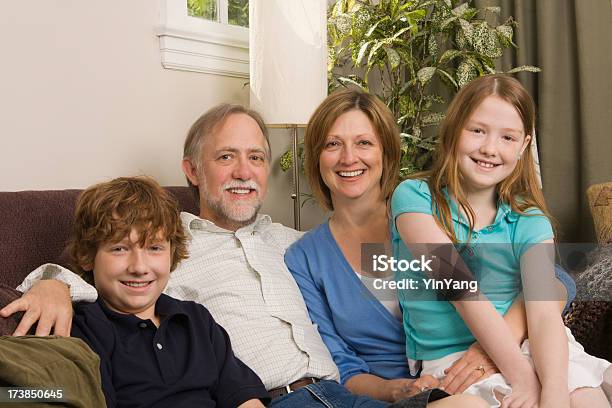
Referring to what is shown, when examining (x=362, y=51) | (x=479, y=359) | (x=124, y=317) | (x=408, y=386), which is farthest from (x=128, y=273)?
(x=362, y=51)

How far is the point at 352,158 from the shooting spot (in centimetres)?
187

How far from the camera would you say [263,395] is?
1.53m

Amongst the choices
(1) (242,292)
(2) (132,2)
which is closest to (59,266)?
(1) (242,292)

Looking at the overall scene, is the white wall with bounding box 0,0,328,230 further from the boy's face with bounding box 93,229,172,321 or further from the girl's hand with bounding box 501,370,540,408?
the girl's hand with bounding box 501,370,540,408

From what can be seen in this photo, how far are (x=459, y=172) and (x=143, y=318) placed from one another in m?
0.78

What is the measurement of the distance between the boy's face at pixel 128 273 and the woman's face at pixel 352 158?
0.57 m

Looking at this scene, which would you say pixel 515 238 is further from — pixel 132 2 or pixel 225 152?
pixel 132 2

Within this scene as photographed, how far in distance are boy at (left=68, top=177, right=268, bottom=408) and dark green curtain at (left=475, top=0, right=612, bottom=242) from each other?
2055mm

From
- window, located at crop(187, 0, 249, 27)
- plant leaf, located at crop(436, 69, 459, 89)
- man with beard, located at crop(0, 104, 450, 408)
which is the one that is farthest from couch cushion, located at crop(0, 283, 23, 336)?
plant leaf, located at crop(436, 69, 459, 89)

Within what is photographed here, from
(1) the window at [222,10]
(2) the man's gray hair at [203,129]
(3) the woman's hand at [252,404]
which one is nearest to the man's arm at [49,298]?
(3) the woman's hand at [252,404]

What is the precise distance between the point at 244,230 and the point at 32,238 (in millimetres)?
511

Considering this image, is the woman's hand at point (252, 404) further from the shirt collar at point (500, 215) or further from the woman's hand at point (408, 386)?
the shirt collar at point (500, 215)

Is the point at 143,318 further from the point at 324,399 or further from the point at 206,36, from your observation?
the point at 206,36

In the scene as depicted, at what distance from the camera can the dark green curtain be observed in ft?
10.1
